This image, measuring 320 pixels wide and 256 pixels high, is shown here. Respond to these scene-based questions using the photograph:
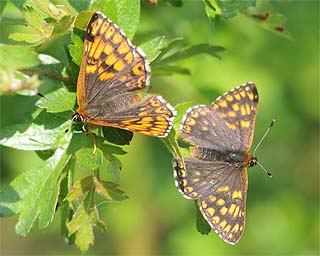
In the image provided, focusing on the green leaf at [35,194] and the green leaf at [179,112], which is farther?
the green leaf at [179,112]

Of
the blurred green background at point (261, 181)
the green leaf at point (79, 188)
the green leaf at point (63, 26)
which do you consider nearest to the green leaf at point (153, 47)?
the green leaf at point (63, 26)

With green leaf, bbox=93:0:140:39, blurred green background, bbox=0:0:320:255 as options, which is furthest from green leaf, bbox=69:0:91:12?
blurred green background, bbox=0:0:320:255

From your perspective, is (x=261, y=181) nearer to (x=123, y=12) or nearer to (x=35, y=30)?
(x=123, y=12)

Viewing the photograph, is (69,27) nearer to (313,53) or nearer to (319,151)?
(313,53)

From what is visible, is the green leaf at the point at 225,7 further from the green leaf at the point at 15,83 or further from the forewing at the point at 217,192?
the green leaf at the point at 15,83

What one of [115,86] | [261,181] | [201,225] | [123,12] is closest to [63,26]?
[123,12]

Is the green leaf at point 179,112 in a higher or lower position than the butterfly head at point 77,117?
lower

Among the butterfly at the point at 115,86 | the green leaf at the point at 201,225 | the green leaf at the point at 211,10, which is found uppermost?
the green leaf at the point at 211,10
